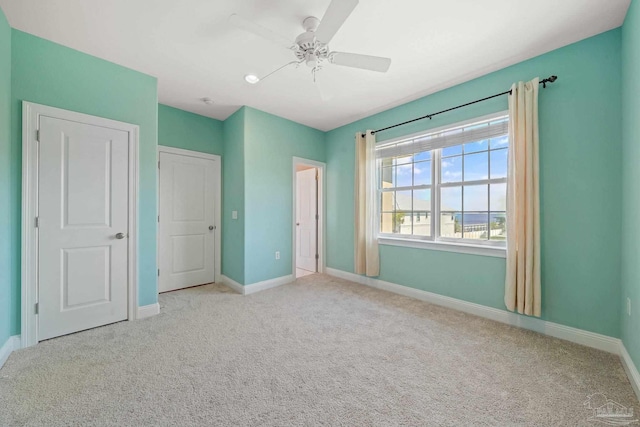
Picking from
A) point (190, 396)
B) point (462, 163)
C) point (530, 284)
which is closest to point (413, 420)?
point (190, 396)

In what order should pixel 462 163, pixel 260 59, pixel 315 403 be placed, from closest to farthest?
pixel 315 403 → pixel 260 59 → pixel 462 163

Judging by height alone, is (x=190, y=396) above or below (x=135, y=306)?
below

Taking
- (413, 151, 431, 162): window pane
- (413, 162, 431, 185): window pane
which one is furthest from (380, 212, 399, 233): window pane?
(413, 151, 431, 162): window pane

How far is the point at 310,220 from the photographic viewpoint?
4.93 metres

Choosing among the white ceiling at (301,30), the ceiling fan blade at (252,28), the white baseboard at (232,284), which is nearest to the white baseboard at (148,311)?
the white baseboard at (232,284)

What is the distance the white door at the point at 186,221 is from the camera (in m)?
3.51

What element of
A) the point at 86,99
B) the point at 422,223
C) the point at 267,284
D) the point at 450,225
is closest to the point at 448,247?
the point at 450,225

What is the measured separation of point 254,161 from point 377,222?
1986mm

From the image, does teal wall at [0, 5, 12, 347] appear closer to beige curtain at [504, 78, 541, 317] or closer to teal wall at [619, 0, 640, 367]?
beige curtain at [504, 78, 541, 317]

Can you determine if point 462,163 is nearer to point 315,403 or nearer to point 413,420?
point 413,420

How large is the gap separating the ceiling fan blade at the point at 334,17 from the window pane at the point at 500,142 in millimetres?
2101

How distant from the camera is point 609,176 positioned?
2.00 metres

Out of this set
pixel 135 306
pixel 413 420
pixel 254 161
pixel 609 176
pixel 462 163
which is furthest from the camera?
pixel 254 161

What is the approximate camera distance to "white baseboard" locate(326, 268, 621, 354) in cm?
204
